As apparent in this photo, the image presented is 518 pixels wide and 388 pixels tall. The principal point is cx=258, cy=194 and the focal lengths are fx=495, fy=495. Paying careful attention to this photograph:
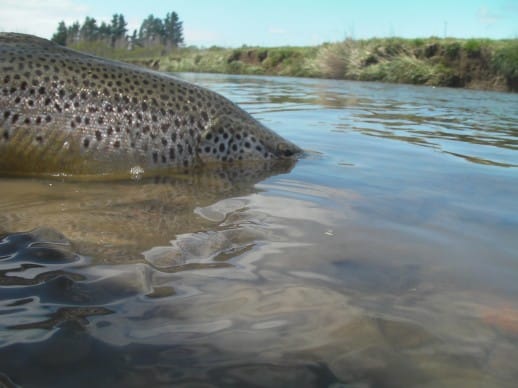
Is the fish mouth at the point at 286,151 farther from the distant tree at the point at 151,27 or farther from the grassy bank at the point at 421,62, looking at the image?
the distant tree at the point at 151,27

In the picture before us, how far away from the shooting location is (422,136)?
5.29m

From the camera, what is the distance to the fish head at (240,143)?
3.74 metres

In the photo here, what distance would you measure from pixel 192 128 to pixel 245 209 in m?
1.45

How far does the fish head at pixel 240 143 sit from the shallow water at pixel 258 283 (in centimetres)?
75

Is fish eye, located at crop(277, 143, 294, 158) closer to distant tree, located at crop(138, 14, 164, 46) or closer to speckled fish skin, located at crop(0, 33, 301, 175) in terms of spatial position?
speckled fish skin, located at crop(0, 33, 301, 175)

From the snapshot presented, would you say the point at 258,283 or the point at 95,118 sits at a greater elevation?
the point at 95,118

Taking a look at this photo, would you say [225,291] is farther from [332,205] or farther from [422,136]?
[422,136]

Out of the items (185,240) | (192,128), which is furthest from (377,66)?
(185,240)

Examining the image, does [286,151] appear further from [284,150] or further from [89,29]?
[89,29]

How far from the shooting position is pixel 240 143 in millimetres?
3912

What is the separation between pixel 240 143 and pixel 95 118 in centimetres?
113

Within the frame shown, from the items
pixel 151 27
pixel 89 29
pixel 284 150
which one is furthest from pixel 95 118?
pixel 151 27

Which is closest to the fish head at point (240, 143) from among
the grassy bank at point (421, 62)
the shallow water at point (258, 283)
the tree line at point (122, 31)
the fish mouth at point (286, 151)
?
the fish mouth at point (286, 151)

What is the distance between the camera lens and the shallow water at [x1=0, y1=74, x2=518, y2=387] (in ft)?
3.64
